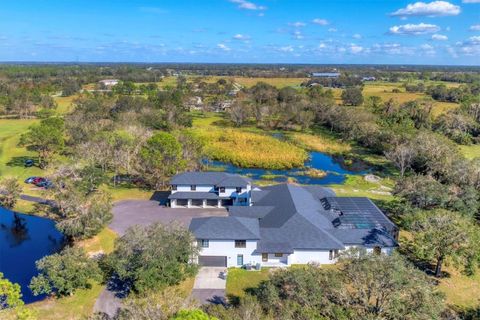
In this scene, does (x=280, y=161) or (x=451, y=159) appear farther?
(x=280, y=161)

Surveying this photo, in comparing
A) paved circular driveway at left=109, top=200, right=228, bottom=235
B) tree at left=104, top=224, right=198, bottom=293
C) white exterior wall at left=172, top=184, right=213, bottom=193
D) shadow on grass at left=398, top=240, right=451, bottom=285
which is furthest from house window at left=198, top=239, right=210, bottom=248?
shadow on grass at left=398, top=240, right=451, bottom=285

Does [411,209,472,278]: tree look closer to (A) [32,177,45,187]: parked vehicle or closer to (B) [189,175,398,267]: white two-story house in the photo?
(B) [189,175,398,267]: white two-story house

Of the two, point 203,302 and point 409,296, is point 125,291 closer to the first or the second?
point 203,302

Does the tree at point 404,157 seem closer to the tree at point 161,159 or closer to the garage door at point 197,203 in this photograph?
the garage door at point 197,203

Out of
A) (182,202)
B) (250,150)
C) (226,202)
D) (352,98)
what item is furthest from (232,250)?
(352,98)

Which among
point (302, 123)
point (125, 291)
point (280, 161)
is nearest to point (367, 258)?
point (125, 291)

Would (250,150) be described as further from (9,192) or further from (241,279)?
(241,279)

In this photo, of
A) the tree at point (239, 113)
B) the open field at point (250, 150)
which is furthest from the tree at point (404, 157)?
the tree at point (239, 113)
